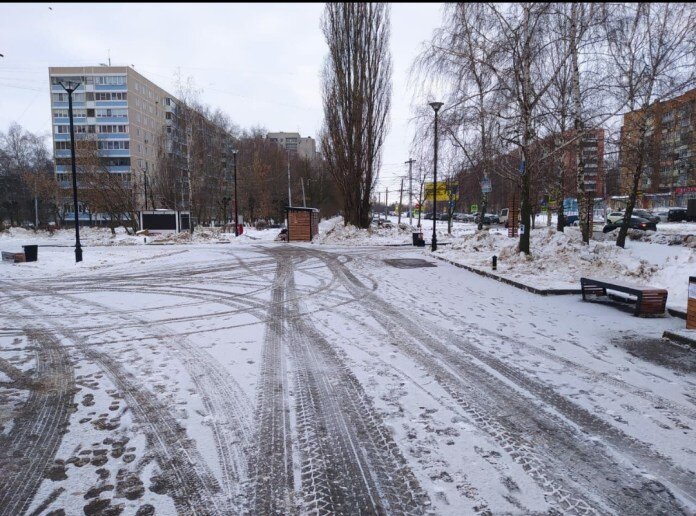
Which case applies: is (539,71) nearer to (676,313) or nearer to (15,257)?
(676,313)

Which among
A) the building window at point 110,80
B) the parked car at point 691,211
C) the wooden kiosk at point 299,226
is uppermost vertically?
the building window at point 110,80

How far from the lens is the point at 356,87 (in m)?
32.0

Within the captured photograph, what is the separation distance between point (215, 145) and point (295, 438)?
53208 millimetres

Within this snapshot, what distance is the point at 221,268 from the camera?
16.2 m

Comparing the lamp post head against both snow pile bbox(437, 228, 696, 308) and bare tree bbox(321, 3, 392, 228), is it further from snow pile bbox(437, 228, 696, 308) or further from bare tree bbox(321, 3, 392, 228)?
bare tree bbox(321, 3, 392, 228)

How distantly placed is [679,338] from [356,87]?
95.6 feet

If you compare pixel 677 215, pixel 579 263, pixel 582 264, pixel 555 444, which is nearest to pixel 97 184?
pixel 579 263

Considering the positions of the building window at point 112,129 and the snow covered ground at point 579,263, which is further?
the building window at point 112,129

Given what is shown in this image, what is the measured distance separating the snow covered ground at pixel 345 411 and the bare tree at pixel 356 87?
25.4 m

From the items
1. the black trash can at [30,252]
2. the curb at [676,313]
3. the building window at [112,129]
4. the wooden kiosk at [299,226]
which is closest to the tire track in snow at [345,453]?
the curb at [676,313]

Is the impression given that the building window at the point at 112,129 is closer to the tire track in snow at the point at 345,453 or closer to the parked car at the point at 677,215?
the parked car at the point at 677,215

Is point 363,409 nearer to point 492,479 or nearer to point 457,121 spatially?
point 492,479

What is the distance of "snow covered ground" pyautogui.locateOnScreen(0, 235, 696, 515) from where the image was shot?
118 inches

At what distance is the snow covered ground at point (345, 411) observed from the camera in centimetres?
300
